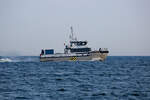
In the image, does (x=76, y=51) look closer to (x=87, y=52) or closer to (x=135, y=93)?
(x=87, y=52)

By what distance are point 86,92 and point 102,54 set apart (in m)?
54.6

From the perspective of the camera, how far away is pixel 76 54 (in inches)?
3041

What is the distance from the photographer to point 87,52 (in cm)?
7706

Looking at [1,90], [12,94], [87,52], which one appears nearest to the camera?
[12,94]

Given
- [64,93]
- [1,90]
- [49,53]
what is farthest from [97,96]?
[49,53]

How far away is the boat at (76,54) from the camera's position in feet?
252

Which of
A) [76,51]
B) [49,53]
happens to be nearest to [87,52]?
[76,51]

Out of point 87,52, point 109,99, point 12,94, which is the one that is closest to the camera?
point 109,99

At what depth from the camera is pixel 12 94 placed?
2278 cm

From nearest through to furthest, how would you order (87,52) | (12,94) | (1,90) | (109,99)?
(109,99) < (12,94) < (1,90) < (87,52)

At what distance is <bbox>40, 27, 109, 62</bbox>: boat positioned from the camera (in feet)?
252

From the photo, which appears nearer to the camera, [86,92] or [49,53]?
[86,92]

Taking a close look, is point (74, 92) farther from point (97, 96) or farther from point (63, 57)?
point (63, 57)

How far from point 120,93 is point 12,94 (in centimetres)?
922
